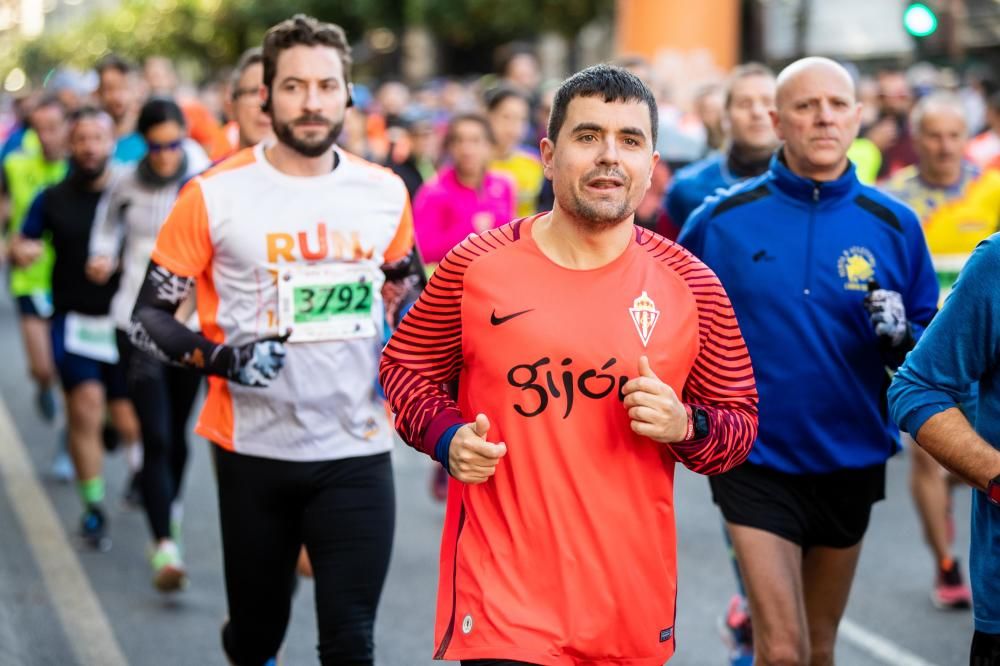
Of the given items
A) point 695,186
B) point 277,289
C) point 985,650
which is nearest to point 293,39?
point 277,289

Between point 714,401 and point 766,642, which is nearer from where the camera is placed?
point 714,401

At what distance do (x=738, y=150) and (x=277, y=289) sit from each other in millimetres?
2385

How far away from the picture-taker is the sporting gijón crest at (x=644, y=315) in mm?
3703

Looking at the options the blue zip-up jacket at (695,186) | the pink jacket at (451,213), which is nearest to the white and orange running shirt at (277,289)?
the blue zip-up jacket at (695,186)

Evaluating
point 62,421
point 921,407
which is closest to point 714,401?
point 921,407

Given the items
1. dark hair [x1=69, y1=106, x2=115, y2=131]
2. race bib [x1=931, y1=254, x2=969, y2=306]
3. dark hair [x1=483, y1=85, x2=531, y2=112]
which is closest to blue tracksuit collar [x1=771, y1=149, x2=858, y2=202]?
race bib [x1=931, y1=254, x2=969, y2=306]

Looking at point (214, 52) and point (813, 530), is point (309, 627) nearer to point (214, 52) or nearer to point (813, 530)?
point (813, 530)

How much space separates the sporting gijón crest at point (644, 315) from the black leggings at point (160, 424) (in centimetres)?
385

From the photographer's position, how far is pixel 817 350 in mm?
4844

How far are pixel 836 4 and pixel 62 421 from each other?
23241mm

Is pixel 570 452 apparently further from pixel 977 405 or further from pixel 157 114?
pixel 157 114

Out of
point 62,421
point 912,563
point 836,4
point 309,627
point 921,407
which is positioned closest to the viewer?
point 921,407

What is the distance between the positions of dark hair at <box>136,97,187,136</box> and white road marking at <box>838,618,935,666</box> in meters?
3.89

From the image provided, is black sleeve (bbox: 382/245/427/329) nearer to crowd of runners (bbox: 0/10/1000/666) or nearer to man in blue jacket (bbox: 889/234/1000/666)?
crowd of runners (bbox: 0/10/1000/666)
